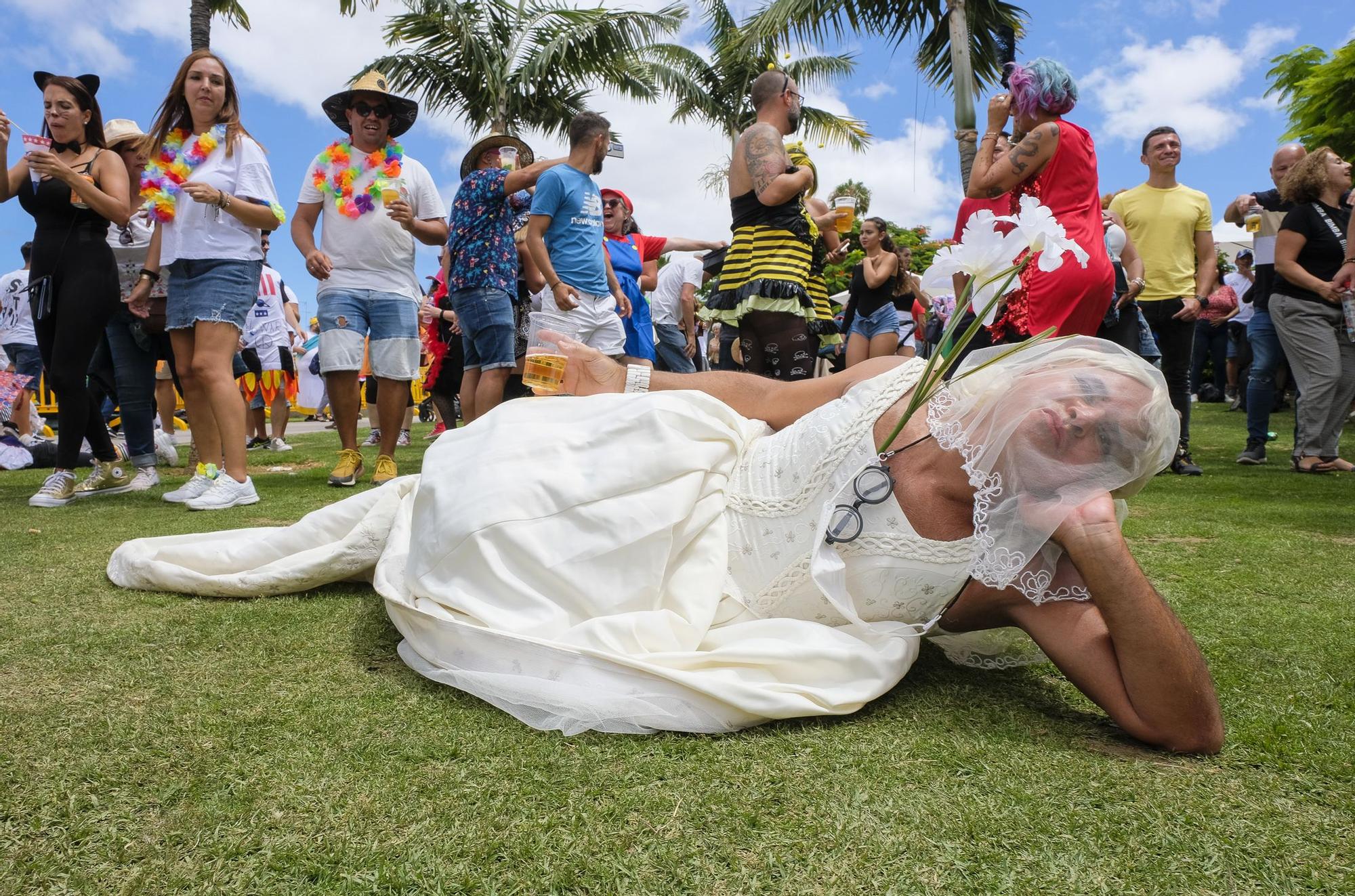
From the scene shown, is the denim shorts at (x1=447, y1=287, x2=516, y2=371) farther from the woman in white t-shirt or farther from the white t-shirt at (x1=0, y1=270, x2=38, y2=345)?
the white t-shirt at (x1=0, y1=270, x2=38, y2=345)

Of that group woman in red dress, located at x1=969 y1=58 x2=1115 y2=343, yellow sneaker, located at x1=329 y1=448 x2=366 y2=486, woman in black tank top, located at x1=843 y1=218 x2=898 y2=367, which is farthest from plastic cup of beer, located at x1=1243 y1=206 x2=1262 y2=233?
yellow sneaker, located at x1=329 y1=448 x2=366 y2=486

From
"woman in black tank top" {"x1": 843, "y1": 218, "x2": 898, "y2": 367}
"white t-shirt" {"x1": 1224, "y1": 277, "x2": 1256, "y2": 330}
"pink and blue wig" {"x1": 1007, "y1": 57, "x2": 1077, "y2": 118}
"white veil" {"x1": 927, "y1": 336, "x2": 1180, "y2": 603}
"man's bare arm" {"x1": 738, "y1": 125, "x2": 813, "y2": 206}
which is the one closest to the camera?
"white veil" {"x1": 927, "y1": 336, "x2": 1180, "y2": 603}

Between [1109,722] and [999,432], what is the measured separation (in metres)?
0.61

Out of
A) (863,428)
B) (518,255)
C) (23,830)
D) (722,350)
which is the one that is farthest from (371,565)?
(518,255)

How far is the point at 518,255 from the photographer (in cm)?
619

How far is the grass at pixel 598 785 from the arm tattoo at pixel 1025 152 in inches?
74.1

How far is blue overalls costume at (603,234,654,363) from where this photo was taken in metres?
6.11

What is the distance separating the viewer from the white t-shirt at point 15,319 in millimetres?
7473

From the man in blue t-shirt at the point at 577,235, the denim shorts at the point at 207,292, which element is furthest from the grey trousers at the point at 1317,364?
the denim shorts at the point at 207,292

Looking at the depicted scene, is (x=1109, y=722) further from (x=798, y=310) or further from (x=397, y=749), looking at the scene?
(x=798, y=310)

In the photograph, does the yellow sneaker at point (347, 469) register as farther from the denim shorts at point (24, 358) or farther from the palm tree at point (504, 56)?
the palm tree at point (504, 56)

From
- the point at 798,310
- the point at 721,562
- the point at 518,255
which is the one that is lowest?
the point at 721,562

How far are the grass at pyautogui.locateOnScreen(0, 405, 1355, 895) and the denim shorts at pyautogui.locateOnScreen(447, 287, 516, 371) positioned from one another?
3.02 m

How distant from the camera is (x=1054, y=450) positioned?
1.54m
